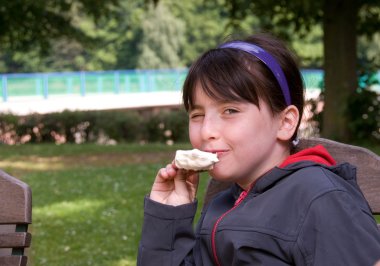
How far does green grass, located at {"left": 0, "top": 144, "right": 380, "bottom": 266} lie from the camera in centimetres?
552

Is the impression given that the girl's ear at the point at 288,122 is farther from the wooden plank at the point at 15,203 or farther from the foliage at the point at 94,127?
the foliage at the point at 94,127

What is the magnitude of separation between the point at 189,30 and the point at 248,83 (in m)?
59.8

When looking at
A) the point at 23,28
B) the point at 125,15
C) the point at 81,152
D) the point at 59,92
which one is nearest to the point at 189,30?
the point at 125,15

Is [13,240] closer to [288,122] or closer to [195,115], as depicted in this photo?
[195,115]

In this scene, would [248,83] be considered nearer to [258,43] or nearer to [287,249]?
[258,43]

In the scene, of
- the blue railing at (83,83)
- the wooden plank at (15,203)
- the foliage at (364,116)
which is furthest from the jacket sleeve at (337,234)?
the blue railing at (83,83)

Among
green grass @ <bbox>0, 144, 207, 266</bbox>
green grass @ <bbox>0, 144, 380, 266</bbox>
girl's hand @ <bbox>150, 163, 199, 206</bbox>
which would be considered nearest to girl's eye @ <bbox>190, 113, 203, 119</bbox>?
girl's hand @ <bbox>150, 163, 199, 206</bbox>

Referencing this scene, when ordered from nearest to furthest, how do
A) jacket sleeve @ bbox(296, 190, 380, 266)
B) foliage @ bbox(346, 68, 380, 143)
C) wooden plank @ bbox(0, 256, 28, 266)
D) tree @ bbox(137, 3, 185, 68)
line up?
jacket sleeve @ bbox(296, 190, 380, 266)
wooden plank @ bbox(0, 256, 28, 266)
foliage @ bbox(346, 68, 380, 143)
tree @ bbox(137, 3, 185, 68)

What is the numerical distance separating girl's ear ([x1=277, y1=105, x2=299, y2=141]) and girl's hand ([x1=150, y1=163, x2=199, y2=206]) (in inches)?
10.6

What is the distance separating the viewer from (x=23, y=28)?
17797 mm

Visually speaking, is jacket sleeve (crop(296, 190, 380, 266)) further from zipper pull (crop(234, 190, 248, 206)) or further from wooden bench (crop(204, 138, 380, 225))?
wooden bench (crop(204, 138, 380, 225))

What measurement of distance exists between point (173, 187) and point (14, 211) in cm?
43


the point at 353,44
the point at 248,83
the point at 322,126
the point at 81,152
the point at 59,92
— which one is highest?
the point at 248,83

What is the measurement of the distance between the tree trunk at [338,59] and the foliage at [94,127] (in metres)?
6.32
